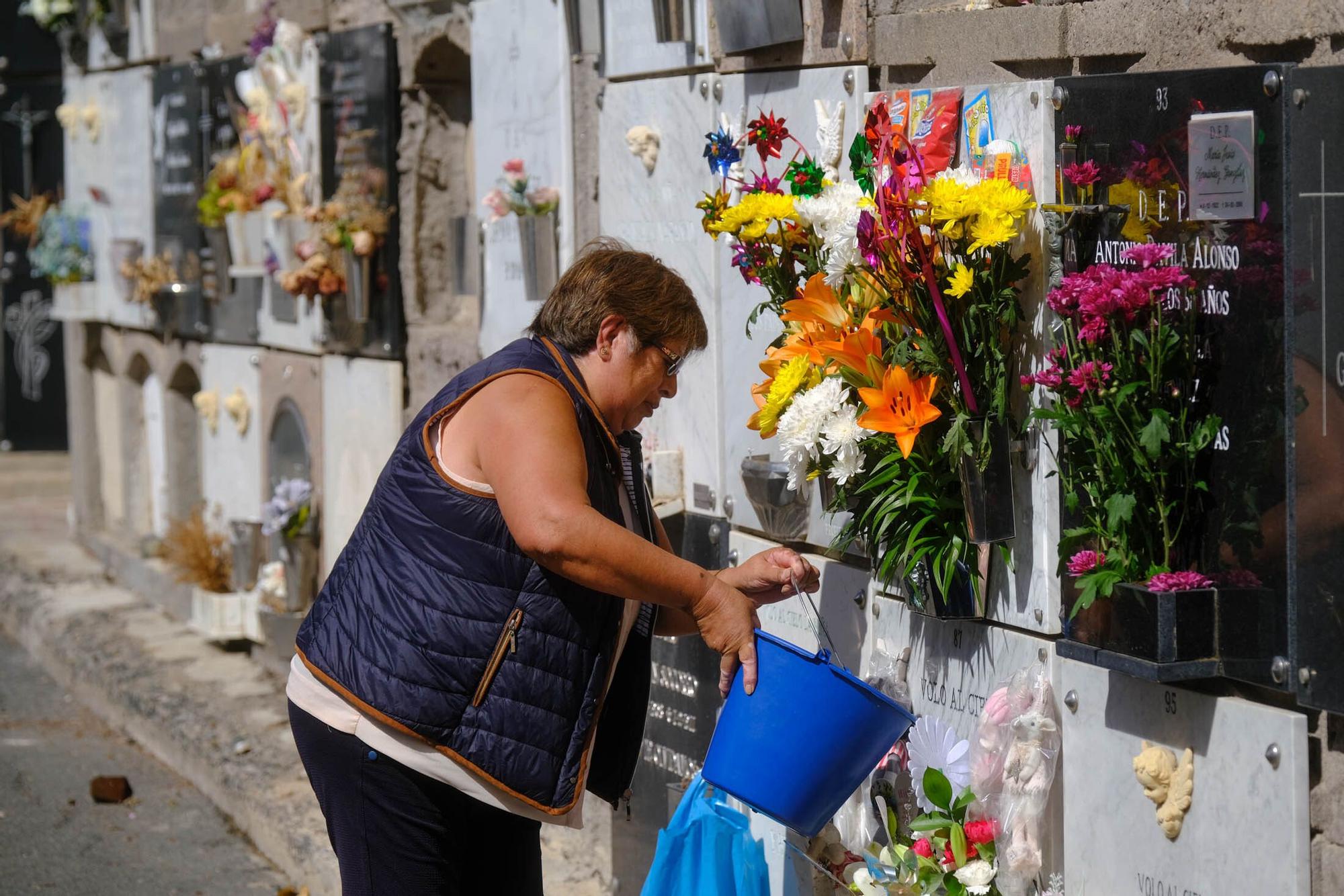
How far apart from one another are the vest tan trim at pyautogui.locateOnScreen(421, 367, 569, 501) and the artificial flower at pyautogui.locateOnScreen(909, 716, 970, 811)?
2.93 feet

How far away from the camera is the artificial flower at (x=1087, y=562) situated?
2.42 m

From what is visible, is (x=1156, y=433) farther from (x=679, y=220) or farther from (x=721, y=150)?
(x=679, y=220)

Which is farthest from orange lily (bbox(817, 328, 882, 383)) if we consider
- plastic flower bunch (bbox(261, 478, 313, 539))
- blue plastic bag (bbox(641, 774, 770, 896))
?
plastic flower bunch (bbox(261, 478, 313, 539))

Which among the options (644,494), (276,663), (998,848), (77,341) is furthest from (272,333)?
(998,848)

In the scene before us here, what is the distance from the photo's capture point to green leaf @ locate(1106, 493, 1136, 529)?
2.34 metres

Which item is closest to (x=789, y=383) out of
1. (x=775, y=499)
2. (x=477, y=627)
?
(x=775, y=499)

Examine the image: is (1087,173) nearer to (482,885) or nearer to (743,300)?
(743,300)

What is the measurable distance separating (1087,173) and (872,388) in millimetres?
→ 495

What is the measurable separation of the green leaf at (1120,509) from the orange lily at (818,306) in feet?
2.12

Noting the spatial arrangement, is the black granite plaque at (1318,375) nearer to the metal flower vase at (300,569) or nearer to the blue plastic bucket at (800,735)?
the blue plastic bucket at (800,735)

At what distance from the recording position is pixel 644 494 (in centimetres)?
284

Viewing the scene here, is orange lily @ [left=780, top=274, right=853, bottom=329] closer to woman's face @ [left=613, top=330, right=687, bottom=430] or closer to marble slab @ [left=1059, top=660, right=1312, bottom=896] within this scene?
woman's face @ [left=613, top=330, right=687, bottom=430]

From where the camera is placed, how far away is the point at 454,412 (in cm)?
260

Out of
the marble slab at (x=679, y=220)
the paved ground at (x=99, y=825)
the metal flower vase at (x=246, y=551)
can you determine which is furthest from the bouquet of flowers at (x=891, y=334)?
the metal flower vase at (x=246, y=551)
